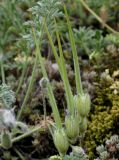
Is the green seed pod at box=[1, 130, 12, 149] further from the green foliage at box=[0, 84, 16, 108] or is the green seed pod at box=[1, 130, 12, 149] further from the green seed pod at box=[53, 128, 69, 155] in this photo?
the green seed pod at box=[53, 128, 69, 155]

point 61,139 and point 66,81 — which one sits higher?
point 66,81

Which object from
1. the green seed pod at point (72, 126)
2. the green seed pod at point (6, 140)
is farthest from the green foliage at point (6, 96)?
the green seed pod at point (72, 126)

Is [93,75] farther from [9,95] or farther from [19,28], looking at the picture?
[9,95]

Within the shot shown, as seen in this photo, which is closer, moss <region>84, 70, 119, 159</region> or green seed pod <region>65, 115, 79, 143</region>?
green seed pod <region>65, 115, 79, 143</region>

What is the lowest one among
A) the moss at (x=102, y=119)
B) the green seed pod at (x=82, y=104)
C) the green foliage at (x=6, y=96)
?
the moss at (x=102, y=119)

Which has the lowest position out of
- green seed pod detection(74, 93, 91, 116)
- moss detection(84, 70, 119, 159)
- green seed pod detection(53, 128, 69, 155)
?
moss detection(84, 70, 119, 159)

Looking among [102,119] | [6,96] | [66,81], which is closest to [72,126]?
[66,81]

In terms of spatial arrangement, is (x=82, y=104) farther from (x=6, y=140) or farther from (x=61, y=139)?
(x=6, y=140)

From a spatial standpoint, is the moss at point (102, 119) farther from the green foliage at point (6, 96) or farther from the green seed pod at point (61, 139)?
the green foliage at point (6, 96)

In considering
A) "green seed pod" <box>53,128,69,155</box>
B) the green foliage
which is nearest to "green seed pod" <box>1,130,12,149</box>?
the green foliage
